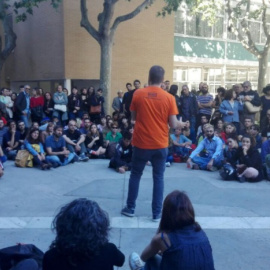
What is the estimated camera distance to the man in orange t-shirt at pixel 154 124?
491cm

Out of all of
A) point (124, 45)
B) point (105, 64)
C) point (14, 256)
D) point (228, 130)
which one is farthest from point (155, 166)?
point (124, 45)

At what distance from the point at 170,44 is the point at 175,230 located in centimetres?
1578

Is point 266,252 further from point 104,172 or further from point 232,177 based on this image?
point 104,172

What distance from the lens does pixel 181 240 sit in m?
2.70

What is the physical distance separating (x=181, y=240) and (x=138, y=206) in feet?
10.5

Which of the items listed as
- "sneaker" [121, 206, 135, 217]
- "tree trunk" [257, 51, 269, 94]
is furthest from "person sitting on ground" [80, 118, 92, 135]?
"tree trunk" [257, 51, 269, 94]

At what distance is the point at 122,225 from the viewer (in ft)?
16.7

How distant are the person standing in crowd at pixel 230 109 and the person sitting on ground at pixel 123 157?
299 cm

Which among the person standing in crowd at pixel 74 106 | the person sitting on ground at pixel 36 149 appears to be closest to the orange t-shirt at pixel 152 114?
the person sitting on ground at pixel 36 149

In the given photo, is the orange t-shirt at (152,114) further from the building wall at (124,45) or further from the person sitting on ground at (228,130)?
the building wall at (124,45)

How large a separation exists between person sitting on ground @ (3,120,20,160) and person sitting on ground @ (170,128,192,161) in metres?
3.67

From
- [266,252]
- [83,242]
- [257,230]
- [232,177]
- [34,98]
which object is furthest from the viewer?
[34,98]

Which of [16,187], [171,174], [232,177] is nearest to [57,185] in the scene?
[16,187]

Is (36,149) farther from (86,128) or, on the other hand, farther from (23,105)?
(23,105)
